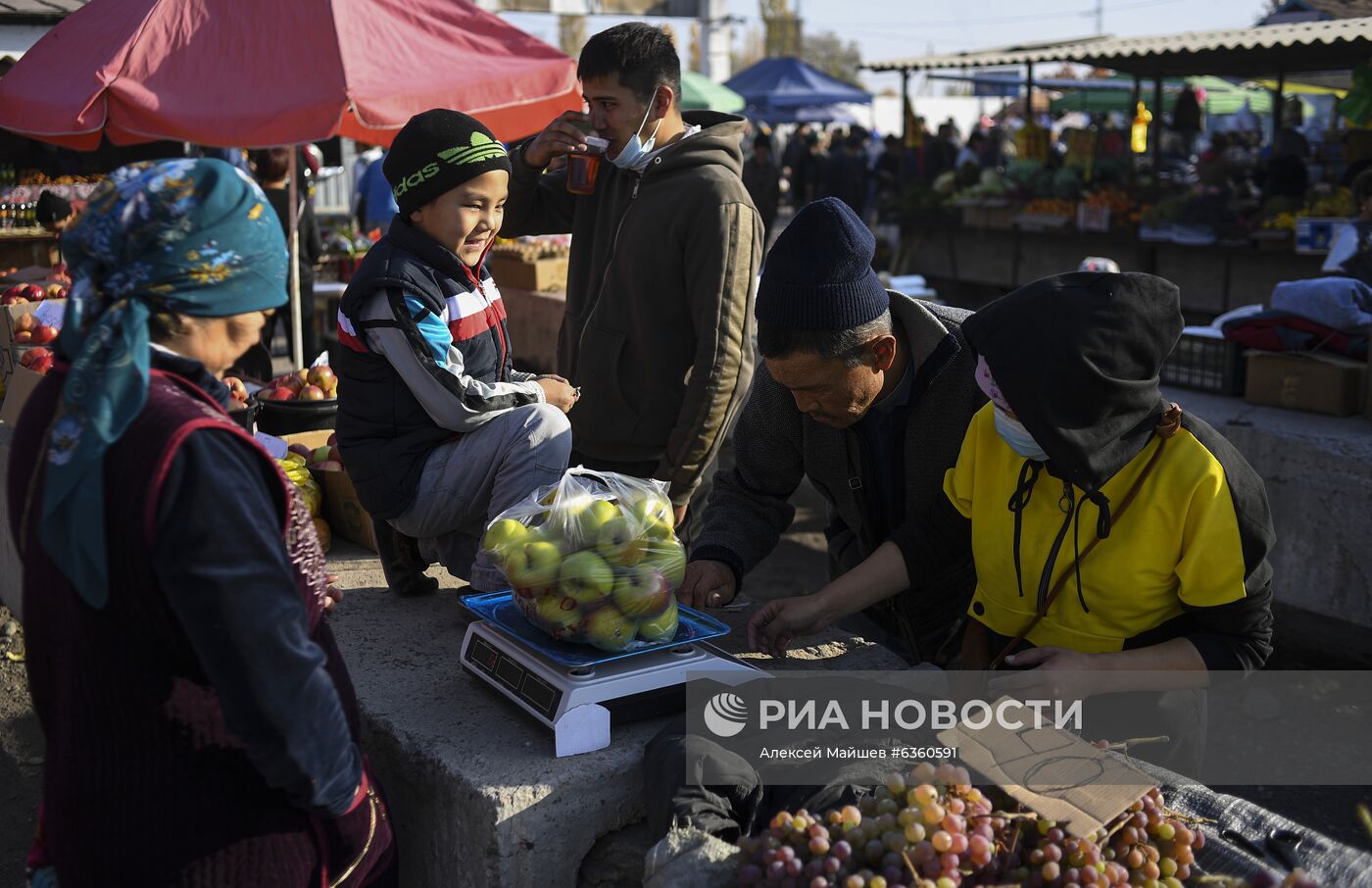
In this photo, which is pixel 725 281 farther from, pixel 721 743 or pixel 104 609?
pixel 104 609

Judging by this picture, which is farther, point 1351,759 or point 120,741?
point 1351,759

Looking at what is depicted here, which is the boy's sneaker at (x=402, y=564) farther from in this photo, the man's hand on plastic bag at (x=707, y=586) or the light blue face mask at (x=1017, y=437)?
the light blue face mask at (x=1017, y=437)

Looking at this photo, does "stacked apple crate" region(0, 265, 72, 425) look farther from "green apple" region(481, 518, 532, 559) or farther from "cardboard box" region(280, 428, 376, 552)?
"green apple" region(481, 518, 532, 559)

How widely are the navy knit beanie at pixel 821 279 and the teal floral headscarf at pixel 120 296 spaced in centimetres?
118

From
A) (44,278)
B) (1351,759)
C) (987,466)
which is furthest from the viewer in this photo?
(44,278)

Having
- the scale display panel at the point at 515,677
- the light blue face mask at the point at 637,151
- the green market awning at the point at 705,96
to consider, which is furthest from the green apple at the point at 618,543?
the green market awning at the point at 705,96

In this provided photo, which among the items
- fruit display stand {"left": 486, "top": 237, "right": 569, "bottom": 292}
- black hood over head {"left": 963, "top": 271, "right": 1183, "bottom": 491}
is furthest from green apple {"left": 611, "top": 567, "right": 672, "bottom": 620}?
fruit display stand {"left": 486, "top": 237, "right": 569, "bottom": 292}

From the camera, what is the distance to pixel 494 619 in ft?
7.70

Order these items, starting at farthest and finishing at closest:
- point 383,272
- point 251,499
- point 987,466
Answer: point 383,272 < point 987,466 < point 251,499

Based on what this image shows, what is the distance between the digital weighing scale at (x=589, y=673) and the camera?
215 cm

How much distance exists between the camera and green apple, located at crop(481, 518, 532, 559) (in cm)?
218

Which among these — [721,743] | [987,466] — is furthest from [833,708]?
[987,466]

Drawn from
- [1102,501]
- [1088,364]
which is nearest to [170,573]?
[1088,364]

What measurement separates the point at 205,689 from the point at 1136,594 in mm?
1594
